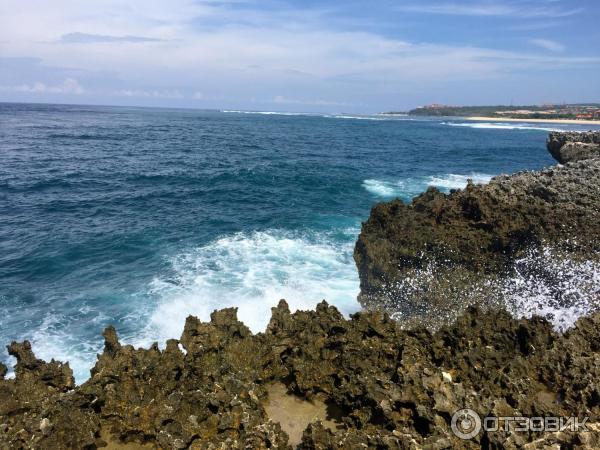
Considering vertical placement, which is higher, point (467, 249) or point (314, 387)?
point (467, 249)

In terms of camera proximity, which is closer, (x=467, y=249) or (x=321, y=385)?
(x=321, y=385)

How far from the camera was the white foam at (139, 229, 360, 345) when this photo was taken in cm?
1788

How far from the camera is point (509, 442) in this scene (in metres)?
6.52

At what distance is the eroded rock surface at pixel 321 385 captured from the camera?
23.8ft

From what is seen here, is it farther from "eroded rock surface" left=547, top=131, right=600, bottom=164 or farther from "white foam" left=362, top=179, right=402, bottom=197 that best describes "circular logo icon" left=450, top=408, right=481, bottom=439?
"eroded rock surface" left=547, top=131, right=600, bottom=164

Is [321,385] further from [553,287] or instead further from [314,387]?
[553,287]

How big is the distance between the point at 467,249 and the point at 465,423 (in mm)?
10260

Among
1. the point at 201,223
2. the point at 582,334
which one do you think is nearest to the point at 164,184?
the point at 201,223

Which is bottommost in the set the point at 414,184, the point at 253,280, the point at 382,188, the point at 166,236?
the point at 253,280

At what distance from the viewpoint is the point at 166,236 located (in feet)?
86.0

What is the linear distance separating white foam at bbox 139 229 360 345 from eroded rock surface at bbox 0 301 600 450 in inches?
273

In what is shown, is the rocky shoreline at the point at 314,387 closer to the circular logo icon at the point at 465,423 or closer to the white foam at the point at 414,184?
the circular logo icon at the point at 465,423

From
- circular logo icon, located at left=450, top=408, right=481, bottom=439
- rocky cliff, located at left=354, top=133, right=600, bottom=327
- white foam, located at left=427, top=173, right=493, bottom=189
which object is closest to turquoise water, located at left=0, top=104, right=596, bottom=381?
white foam, located at left=427, top=173, right=493, bottom=189

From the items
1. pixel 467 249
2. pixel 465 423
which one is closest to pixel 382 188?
pixel 467 249
